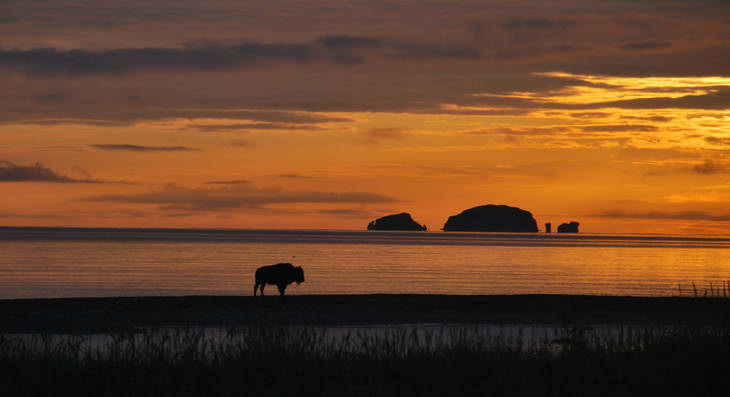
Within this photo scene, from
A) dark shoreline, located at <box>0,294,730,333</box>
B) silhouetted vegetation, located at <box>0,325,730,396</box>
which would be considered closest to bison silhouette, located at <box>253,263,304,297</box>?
dark shoreline, located at <box>0,294,730,333</box>

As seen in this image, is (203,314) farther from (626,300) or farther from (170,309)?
(626,300)

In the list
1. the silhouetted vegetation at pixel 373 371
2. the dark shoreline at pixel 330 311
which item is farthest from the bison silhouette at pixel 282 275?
the silhouetted vegetation at pixel 373 371

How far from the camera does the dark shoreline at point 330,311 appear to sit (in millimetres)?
28188

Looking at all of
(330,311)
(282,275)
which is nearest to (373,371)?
(330,311)

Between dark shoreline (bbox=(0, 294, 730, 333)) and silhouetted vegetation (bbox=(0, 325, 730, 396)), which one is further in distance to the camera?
dark shoreline (bbox=(0, 294, 730, 333))

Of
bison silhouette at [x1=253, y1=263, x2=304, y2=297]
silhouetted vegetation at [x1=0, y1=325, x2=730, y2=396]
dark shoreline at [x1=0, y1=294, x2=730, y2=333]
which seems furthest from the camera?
bison silhouette at [x1=253, y1=263, x2=304, y2=297]

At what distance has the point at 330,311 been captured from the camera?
32469 mm

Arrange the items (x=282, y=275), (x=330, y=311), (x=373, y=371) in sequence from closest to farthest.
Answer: (x=373, y=371) → (x=330, y=311) → (x=282, y=275)

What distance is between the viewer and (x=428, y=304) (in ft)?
118

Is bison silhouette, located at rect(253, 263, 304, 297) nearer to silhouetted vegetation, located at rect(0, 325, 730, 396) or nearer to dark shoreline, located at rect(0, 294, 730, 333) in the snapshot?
dark shoreline, located at rect(0, 294, 730, 333)

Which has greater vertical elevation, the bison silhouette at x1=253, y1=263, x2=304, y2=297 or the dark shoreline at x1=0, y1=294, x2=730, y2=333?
the bison silhouette at x1=253, y1=263, x2=304, y2=297

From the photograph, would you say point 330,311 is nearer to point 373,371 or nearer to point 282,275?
point 282,275

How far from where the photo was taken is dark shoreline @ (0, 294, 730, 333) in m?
28.2

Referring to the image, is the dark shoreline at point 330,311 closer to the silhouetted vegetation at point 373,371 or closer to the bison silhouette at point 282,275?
the bison silhouette at point 282,275
